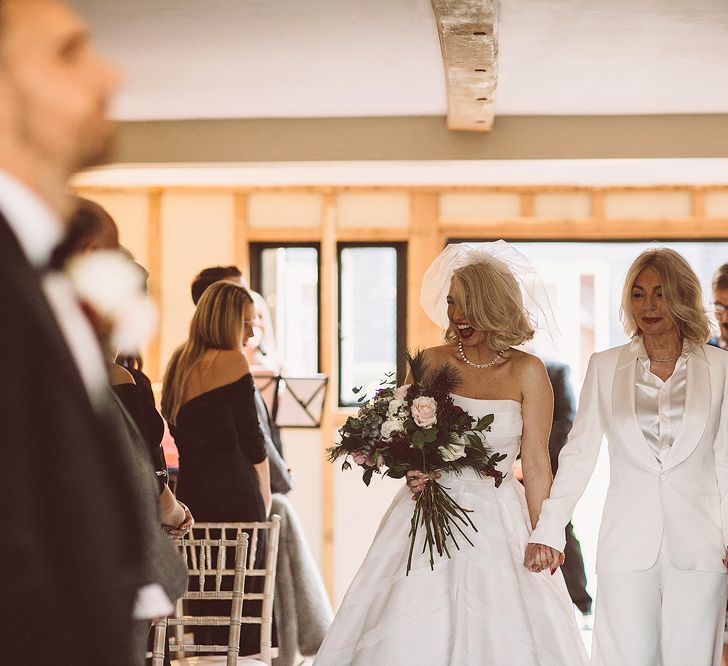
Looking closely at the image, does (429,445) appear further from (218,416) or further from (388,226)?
(388,226)

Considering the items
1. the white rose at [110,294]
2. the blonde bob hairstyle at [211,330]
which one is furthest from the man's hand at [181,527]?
the white rose at [110,294]

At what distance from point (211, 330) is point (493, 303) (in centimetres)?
132

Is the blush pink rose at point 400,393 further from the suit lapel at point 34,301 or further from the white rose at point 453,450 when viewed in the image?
the suit lapel at point 34,301

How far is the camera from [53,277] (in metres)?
0.86

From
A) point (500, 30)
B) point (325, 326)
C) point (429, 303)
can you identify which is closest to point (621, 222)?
point (325, 326)

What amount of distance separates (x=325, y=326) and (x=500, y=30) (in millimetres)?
3706

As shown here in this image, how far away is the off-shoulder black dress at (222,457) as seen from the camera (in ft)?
14.2

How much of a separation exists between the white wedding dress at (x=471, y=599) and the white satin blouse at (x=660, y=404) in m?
0.44

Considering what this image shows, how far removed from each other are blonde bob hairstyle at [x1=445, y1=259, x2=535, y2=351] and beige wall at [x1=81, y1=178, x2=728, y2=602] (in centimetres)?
404

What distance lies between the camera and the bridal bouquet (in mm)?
3494

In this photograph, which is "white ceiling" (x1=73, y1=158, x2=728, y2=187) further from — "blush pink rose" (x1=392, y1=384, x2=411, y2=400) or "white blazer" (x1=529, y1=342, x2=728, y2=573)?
"white blazer" (x1=529, y1=342, x2=728, y2=573)

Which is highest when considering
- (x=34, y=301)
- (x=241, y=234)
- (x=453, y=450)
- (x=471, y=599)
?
(x=241, y=234)

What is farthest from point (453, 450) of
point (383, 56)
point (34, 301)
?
point (34, 301)

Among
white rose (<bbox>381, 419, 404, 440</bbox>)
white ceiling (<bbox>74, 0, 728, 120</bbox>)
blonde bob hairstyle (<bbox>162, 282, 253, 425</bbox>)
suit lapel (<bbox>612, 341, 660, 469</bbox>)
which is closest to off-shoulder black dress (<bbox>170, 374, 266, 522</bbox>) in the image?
blonde bob hairstyle (<bbox>162, 282, 253, 425</bbox>)
